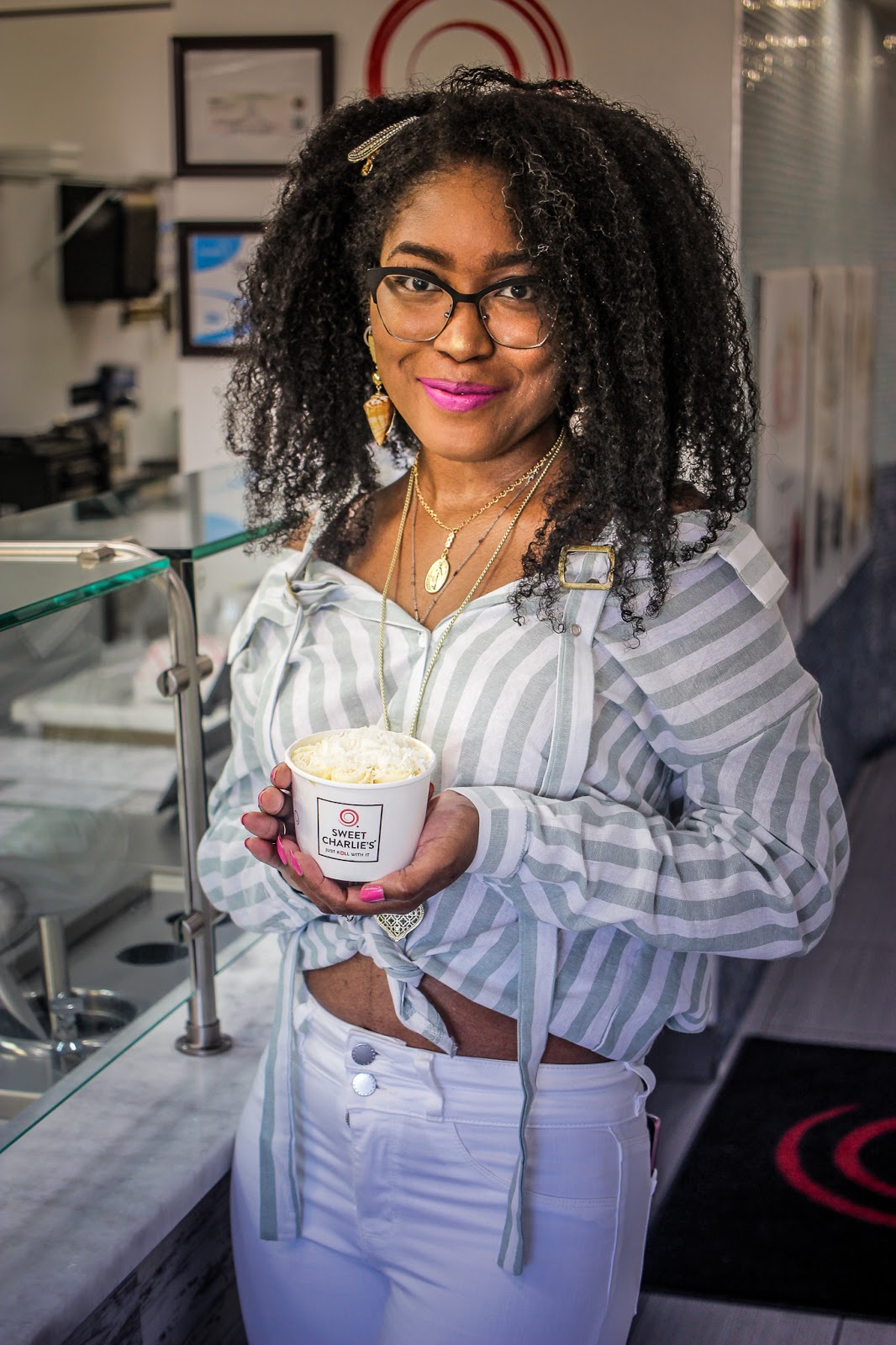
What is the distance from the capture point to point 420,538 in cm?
162

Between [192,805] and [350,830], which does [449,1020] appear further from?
[192,805]

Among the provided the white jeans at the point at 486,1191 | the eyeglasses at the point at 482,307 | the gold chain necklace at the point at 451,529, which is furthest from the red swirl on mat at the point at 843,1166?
the eyeglasses at the point at 482,307

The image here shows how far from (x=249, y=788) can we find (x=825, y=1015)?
249cm

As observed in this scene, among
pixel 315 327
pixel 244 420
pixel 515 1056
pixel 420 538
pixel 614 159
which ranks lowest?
pixel 515 1056

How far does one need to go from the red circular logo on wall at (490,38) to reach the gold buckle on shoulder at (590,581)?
207 centimetres

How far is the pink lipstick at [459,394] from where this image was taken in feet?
4.66

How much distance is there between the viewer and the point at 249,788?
1.64 meters

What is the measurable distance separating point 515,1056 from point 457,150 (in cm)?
93

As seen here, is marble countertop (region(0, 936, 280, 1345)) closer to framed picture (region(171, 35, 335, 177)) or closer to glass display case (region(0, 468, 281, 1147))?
glass display case (region(0, 468, 281, 1147))

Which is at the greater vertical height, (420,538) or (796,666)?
(420,538)

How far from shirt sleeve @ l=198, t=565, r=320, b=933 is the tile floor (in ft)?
4.46

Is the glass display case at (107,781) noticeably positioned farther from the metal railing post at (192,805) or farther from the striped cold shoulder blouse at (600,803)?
the striped cold shoulder blouse at (600,803)

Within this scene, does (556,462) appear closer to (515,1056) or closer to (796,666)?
(796,666)

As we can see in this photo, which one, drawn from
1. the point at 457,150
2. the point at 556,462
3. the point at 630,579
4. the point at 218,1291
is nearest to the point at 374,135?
the point at 457,150
